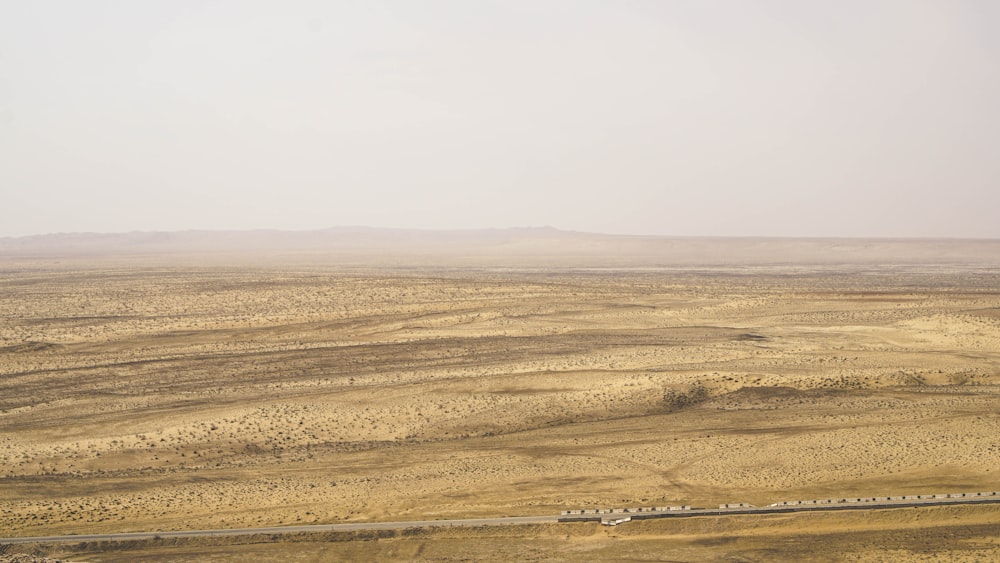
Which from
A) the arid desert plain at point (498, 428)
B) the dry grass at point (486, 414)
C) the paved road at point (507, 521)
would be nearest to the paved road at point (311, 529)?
the paved road at point (507, 521)

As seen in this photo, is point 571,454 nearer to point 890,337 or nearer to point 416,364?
point 416,364

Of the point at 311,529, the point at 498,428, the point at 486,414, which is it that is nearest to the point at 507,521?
the point at 311,529

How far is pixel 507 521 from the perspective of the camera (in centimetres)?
Result: 1327

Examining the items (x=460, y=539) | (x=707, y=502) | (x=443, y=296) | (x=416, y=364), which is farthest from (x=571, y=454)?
(x=443, y=296)

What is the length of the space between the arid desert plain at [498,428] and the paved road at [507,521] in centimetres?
21

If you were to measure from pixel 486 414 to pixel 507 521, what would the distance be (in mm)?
7021

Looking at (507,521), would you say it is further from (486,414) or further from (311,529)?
(486,414)

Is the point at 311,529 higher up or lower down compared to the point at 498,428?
lower down

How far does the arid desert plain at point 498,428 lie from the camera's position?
12.9 metres

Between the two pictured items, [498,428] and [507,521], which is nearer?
[507,521]

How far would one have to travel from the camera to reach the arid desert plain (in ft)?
42.2

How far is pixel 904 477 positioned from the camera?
15242mm

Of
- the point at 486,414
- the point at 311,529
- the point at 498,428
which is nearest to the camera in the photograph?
the point at 311,529

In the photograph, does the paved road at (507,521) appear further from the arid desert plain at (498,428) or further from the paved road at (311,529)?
the arid desert plain at (498,428)
